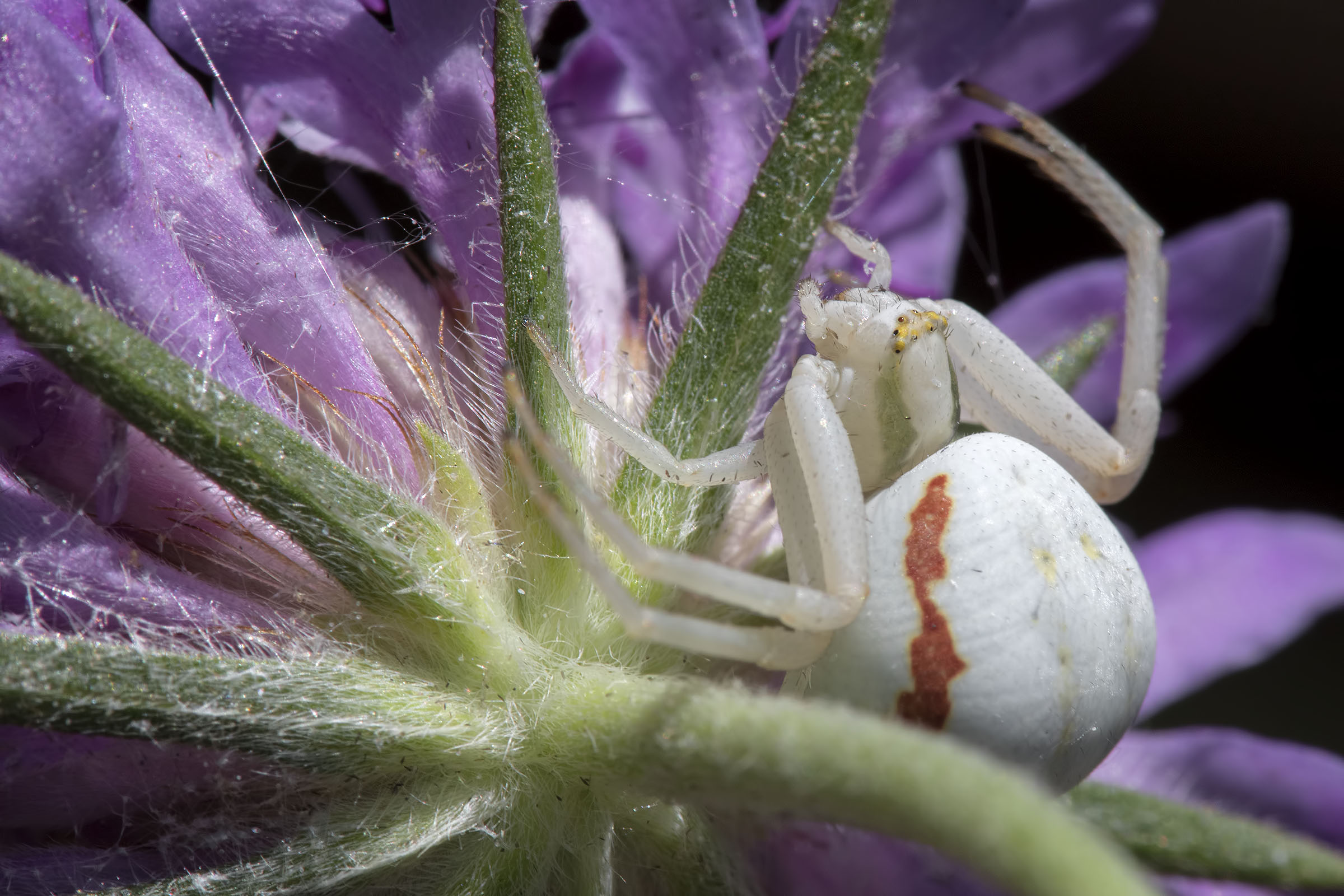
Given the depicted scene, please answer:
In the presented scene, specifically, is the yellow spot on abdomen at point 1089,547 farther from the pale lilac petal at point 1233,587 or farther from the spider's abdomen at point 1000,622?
the pale lilac petal at point 1233,587

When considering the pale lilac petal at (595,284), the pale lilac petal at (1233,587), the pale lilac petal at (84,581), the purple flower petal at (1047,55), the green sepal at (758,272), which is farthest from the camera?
the pale lilac petal at (1233,587)

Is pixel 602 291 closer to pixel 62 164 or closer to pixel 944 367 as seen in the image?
pixel 944 367

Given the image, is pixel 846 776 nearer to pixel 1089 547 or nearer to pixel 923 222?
pixel 1089 547

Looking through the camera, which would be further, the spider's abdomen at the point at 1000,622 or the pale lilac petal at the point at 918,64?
the pale lilac petal at the point at 918,64

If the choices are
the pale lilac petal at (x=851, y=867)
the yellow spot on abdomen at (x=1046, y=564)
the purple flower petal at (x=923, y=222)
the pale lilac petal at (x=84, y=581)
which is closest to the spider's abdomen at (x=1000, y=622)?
the yellow spot on abdomen at (x=1046, y=564)

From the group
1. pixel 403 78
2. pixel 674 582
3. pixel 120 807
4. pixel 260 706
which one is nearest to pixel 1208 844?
pixel 674 582
